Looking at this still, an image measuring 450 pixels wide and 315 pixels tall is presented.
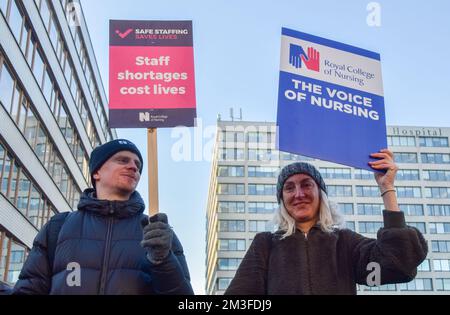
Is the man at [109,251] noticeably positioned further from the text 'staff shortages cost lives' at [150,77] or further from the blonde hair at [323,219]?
the blonde hair at [323,219]

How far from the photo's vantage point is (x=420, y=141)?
8044 cm

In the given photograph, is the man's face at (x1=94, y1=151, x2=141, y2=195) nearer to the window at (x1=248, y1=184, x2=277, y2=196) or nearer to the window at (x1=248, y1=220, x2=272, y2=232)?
the window at (x1=248, y1=220, x2=272, y2=232)

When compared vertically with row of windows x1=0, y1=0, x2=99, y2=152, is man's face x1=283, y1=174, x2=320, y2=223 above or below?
below

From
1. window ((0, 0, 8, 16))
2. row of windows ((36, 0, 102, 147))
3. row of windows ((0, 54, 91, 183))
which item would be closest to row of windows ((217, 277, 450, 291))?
row of windows ((36, 0, 102, 147))

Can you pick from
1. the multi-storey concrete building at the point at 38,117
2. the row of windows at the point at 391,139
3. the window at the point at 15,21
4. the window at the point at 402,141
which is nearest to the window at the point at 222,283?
the row of windows at the point at 391,139

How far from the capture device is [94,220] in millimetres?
3645

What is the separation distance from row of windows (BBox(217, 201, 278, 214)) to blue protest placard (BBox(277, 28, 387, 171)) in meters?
73.4

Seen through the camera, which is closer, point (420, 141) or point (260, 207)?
point (260, 207)

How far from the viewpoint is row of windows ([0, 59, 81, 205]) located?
67.1ft

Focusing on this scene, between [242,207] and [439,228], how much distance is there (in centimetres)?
2679

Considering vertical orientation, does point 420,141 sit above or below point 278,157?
above

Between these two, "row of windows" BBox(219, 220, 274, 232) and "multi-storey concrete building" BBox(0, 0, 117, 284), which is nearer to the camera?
"multi-storey concrete building" BBox(0, 0, 117, 284)

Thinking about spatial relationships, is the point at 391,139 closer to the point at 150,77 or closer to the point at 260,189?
the point at 260,189

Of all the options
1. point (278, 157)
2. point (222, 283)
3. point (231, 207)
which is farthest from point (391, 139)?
point (222, 283)
